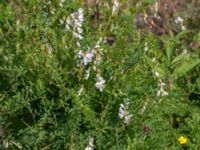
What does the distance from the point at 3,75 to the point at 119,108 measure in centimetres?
62

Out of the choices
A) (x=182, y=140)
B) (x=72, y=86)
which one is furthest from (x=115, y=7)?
(x=182, y=140)

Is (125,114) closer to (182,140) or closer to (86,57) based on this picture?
(86,57)

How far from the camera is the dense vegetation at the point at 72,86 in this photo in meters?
2.83

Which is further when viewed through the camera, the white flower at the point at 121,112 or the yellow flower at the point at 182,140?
the yellow flower at the point at 182,140

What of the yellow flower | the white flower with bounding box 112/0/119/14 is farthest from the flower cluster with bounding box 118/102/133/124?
the white flower with bounding box 112/0/119/14

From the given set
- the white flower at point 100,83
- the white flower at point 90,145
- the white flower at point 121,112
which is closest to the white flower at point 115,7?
the white flower at point 100,83

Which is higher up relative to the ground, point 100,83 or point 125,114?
point 100,83

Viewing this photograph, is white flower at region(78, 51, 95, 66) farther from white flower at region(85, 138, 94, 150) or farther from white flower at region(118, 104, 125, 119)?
white flower at region(85, 138, 94, 150)

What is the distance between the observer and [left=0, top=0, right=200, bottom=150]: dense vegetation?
2.83 meters

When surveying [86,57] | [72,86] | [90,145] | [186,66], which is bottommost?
[90,145]

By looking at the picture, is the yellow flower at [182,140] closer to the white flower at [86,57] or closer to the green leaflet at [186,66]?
the green leaflet at [186,66]

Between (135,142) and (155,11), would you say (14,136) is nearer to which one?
(135,142)

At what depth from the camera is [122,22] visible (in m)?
3.47

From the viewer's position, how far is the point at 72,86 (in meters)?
2.92
